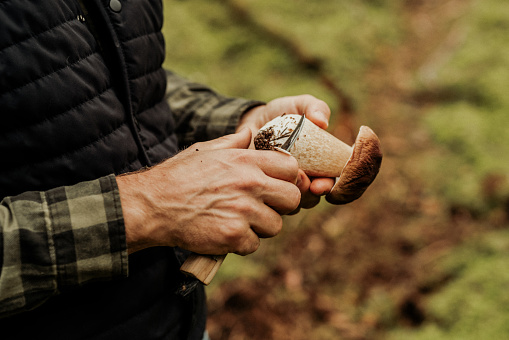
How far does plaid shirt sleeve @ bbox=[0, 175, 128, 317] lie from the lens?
916 millimetres

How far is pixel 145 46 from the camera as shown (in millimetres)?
1333

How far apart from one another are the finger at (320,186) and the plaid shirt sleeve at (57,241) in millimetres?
647

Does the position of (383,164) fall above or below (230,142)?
below

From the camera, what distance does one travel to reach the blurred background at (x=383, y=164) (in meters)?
2.73

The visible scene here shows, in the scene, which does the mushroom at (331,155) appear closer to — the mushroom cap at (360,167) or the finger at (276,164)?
the mushroom cap at (360,167)

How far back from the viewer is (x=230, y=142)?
124cm

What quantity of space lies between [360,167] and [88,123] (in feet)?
2.78

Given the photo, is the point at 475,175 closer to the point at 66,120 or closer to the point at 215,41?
the point at 215,41

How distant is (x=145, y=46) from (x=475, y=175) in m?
3.13

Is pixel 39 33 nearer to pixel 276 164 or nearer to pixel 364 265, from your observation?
pixel 276 164

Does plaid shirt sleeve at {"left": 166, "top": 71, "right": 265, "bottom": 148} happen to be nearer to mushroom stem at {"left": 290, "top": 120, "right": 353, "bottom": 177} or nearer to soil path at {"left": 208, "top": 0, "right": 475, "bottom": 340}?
mushroom stem at {"left": 290, "top": 120, "right": 353, "bottom": 177}

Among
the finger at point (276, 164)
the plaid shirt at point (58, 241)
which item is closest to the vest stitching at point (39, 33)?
the plaid shirt at point (58, 241)

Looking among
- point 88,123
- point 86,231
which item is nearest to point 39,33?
point 88,123

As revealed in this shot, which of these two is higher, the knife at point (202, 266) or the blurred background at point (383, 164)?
the knife at point (202, 266)
